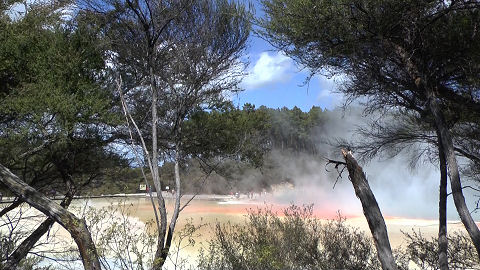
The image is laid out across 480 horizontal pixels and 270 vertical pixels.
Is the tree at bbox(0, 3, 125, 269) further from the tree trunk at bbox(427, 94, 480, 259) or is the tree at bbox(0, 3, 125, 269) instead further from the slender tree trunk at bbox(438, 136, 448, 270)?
the slender tree trunk at bbox(438, 136, 448, 270)

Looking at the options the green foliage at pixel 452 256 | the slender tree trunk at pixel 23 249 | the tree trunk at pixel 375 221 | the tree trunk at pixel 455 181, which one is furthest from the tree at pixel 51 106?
the green foliage at pixel 452 256

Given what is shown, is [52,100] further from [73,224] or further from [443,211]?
[443,211]

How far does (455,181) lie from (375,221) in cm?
162

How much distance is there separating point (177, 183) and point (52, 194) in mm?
2513

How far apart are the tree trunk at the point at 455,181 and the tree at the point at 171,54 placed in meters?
2.87

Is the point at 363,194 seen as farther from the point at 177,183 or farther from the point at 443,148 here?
the point at 177,183

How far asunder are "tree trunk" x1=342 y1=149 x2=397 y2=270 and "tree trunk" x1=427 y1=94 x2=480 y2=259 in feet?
4.90

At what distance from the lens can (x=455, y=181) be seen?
4.00 metres

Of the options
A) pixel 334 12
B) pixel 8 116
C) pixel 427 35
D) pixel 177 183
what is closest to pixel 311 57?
pixel 334 12

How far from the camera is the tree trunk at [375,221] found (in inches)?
112

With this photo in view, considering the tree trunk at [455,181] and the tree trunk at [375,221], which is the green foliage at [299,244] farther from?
the tree trunk at [375,221]

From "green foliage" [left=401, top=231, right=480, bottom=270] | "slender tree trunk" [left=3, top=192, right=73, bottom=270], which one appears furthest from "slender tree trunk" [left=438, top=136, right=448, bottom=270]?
"slender tree trunk" [left=3, top=192, right=73, bottom=270]

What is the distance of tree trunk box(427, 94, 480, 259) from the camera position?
3.88 meters

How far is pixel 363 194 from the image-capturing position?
2959 millimetres
